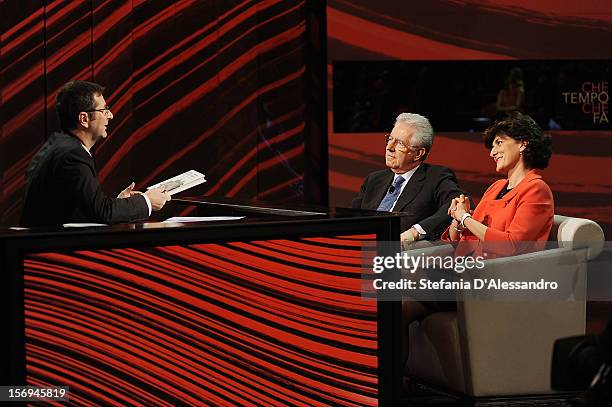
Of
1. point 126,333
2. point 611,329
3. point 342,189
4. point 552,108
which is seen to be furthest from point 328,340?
point 552,108

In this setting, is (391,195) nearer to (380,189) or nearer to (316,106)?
(380,189)

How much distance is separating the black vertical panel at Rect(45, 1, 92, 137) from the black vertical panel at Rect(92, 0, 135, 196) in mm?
57

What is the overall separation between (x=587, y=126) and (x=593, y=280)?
119 centimetres

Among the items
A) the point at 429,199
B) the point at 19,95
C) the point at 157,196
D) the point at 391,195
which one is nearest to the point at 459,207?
the point at 429,199

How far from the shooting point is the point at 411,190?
4746 mm

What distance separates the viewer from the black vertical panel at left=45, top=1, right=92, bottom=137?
6.59m

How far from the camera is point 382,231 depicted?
12.0 ft

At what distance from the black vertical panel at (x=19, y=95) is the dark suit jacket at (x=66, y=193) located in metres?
2.72

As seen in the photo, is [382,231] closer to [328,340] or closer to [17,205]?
[328,340]

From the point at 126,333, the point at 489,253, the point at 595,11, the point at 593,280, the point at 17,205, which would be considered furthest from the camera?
the point at 593,280

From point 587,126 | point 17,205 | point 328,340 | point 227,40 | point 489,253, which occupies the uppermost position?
point 227,40

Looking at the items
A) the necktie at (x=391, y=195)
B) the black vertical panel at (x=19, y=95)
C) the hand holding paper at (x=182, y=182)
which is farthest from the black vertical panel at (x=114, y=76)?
the hand holding paper at (x=182, y=182)

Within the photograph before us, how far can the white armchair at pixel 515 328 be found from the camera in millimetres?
4031

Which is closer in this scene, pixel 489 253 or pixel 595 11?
pixel 489 253
